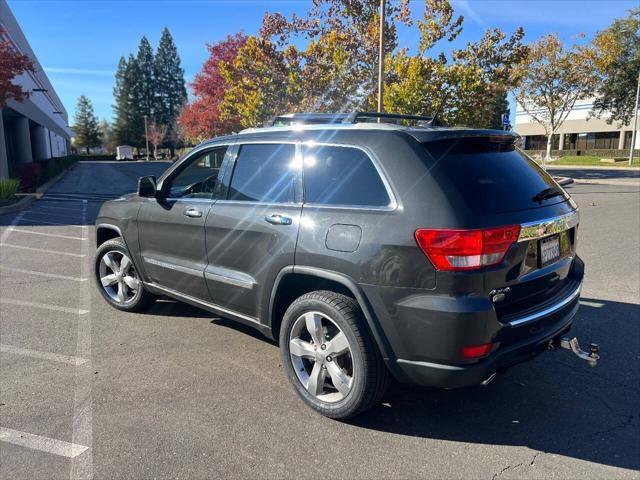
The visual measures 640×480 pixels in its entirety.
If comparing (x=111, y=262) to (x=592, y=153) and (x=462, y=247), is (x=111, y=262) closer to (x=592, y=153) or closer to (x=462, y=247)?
(x=462, y=247)

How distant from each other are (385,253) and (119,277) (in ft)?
11.4

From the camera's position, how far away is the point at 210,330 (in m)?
4.77

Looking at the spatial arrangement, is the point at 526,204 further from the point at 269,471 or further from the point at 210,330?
the point at 210,330

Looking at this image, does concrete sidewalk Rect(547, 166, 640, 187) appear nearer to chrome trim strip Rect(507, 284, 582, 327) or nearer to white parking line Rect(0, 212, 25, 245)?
chrome trim strip Rect(507, 284, 582, 327)

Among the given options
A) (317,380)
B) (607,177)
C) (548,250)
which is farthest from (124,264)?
(607,177)

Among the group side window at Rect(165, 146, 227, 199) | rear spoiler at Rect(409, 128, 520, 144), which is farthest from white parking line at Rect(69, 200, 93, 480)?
rear spoiler at Rect(409, 128, 520, 144)

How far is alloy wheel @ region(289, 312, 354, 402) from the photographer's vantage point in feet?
10.4

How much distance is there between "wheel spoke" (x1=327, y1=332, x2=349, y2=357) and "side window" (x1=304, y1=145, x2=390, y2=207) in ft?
2.74

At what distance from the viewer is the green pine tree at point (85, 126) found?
96.0 meters

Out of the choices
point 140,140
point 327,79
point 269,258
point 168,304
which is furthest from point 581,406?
point 140,140

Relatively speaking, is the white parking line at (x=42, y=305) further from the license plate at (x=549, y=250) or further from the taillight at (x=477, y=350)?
the license plate at (x=549, y=250)

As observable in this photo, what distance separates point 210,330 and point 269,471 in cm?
222

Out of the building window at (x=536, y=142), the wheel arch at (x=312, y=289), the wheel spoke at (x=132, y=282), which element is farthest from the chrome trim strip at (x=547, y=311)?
the building window at (x=536, y=142)

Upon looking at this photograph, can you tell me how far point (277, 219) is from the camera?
3.46m
